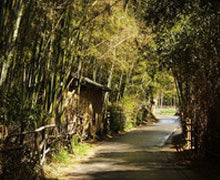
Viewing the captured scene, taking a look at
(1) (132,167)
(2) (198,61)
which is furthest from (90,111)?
(2) (198,61)

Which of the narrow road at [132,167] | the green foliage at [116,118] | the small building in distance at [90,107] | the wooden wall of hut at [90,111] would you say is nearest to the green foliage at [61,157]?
the narrow road at [132,167]

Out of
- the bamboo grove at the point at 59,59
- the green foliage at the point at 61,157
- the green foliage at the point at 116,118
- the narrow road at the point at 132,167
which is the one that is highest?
the bamboo grove at the point at 59,59

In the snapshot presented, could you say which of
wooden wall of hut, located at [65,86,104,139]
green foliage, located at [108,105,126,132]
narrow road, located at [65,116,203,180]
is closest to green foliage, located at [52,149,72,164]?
narrow road, located at [65,116,203,180]

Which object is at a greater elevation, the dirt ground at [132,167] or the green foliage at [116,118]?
the green foliage at [116,118]

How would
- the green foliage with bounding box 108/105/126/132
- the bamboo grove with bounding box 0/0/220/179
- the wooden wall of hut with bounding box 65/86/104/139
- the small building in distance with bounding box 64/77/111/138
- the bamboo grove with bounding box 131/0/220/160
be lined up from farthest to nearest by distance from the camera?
1. the green foliage with bounding box 108/105/126/132
2. the wooden wall of hut with bounding box 65/86/104/139
3. the small building in distance with bounding box 64/77/111/138
4. the bamboo grove with bounding box 131/0/220/160
5. the bamboo grove with bounding box 0/0/220/179

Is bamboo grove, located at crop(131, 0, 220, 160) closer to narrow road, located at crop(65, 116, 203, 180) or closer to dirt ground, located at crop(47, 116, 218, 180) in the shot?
dirt ground, located at crop(47, 116, 218, 180)

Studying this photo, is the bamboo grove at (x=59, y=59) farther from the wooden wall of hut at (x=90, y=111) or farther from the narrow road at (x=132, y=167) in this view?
the wooden wall of hut at (x=90, y=111)

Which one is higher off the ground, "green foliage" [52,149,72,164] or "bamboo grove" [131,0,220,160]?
"bamboo grove" [131,0,220,160]

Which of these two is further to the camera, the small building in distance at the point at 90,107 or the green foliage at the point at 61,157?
the small building in distance at the point at 90,107

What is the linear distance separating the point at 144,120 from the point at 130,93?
590cm

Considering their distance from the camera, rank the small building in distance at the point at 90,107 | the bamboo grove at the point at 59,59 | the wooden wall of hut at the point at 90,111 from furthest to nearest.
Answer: the wooden wall of hut at the point at 90,111
the small building in distance at the point at 90,107
the bamboo grove at the point at 59,59

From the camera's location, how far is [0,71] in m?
4.52

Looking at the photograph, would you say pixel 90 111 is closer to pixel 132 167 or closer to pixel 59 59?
pixel 132 167

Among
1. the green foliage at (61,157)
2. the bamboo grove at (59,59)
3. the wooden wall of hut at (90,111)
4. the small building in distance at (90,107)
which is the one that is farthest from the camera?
the wooden wall of hut at (90,111)
